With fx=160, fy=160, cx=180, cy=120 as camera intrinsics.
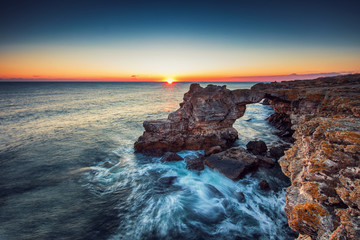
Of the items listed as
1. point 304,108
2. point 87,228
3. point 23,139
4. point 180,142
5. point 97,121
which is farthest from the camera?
point 97,121

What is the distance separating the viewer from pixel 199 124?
18.9 meters

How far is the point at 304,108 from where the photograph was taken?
15.0 meters

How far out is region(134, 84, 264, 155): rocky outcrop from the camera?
1866 centimetres

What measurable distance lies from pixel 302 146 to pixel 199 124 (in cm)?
1268

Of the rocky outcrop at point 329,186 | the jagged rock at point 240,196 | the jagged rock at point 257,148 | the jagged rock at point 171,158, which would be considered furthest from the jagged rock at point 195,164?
the rocky outcrop at point 329,186

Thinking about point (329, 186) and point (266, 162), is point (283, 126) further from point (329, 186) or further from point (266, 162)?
point (329, 186)

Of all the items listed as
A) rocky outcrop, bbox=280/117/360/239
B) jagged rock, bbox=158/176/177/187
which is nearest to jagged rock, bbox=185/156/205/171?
jagged rock, bbox=158/176/177/187

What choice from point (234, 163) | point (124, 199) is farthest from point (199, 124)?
point (124, 199)

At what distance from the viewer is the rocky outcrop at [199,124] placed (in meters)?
18.7

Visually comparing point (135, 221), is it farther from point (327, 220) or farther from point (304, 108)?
point (304, 108)

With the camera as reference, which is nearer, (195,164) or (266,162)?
(266,162)

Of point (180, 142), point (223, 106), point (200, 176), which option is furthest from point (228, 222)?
point (223, 106)

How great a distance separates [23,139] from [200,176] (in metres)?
26.0

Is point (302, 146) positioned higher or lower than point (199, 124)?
higher
